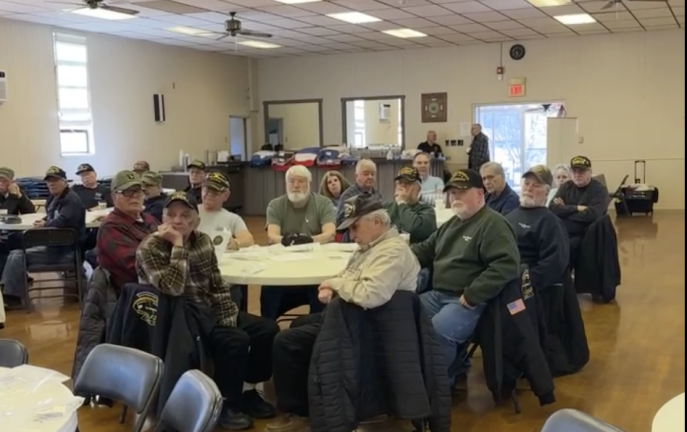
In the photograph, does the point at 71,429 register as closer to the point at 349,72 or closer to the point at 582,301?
the point at 582,301

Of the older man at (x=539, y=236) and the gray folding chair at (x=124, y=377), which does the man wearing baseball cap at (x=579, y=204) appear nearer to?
the older man at (x=539, y=236)

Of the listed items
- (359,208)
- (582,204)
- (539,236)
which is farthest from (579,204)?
(359,208)

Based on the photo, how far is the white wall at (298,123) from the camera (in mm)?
16312

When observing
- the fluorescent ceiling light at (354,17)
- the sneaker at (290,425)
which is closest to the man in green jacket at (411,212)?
the sneaker at (290,425)

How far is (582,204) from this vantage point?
618cm

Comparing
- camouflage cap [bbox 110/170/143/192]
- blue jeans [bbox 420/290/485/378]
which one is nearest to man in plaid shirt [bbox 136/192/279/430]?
camouflage cap [bbox 110/170/143/192]

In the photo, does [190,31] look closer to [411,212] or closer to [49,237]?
[49,237]

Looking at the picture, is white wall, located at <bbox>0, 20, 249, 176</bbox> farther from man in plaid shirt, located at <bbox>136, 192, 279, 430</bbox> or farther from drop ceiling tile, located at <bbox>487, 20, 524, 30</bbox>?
man in plaid shirt, located at <bbox>136, 192, 279, 430</bbox>

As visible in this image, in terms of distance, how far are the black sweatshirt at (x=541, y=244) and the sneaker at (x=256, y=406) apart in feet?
5.06

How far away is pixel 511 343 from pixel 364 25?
851cm

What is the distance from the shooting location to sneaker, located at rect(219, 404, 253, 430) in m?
3.59

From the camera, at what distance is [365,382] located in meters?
3.12

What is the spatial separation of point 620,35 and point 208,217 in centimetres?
1044

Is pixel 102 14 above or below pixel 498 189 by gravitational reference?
above
